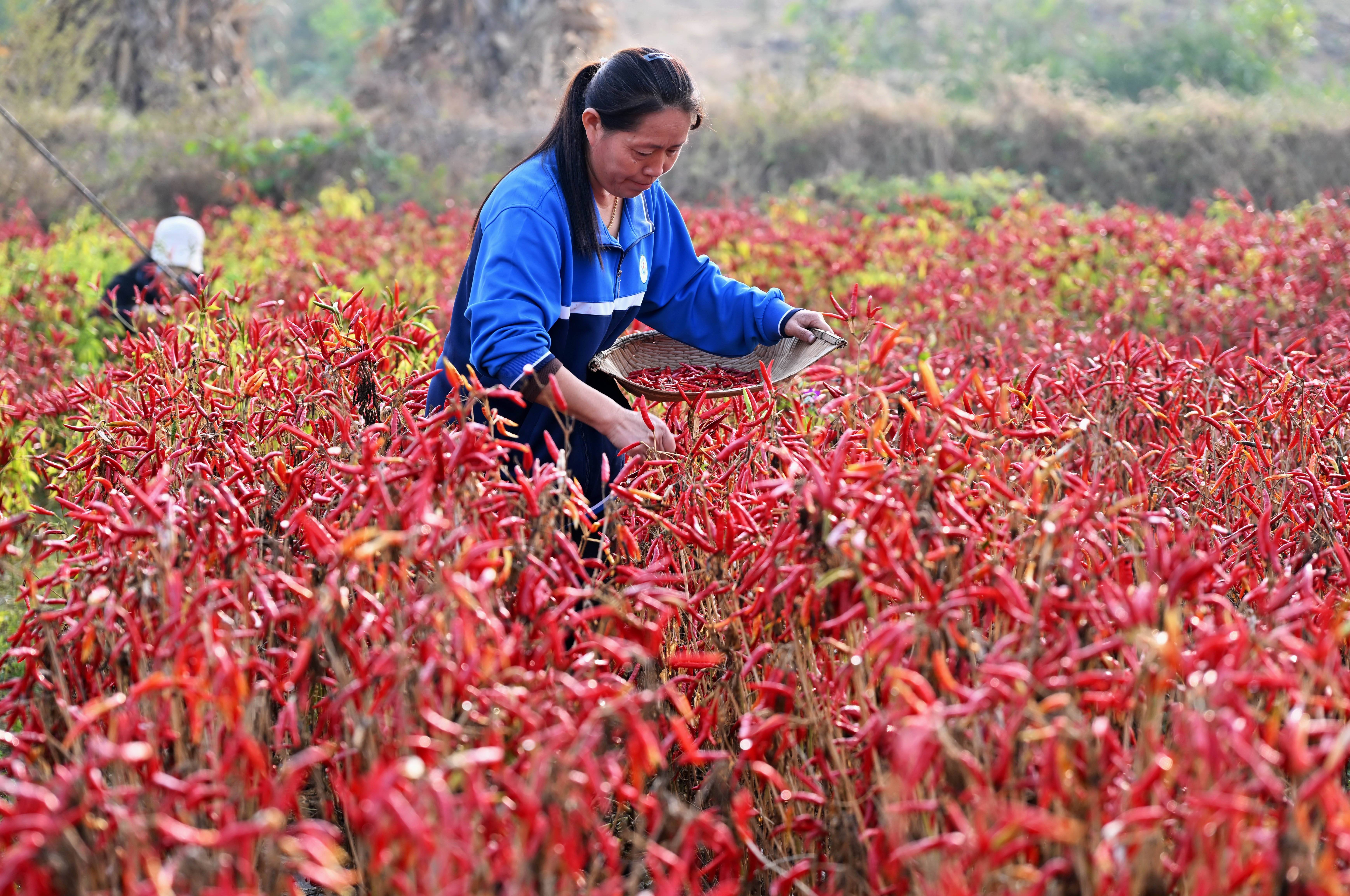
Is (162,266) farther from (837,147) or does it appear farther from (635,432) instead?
(837,147)

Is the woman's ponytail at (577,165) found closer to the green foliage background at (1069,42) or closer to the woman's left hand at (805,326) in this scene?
the woman's left hand at (805,326)

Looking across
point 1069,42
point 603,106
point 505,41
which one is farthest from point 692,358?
point 1069,42

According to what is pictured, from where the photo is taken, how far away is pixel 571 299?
2.71 meters

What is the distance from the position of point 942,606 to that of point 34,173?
12.4 meters

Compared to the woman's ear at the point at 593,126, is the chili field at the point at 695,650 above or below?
below

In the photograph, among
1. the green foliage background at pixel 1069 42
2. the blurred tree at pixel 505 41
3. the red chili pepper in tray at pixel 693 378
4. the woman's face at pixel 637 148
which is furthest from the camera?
the green foliage background at pixel 1069 42

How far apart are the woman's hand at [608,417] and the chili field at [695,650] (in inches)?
2.4

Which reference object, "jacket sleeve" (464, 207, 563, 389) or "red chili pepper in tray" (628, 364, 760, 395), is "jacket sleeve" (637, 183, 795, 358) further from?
"jacket sleeve" (464, 207, 563, 389)

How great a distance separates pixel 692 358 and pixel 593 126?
34.8 inches

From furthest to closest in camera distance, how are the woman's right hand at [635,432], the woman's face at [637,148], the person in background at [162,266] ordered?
the person in background at [162,266] < the woman's face at [637,148] < the woman's right hand at [635,432]

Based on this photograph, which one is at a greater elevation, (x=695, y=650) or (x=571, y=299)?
(x=571, y=299)

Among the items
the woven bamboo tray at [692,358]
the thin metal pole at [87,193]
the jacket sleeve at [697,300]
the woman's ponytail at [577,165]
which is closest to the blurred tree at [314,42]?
the thin metal pole at [87,193]

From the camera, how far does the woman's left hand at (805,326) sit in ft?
9.54

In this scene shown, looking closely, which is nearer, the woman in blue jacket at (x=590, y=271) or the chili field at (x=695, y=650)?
the chili field at (x=695, y=650)
